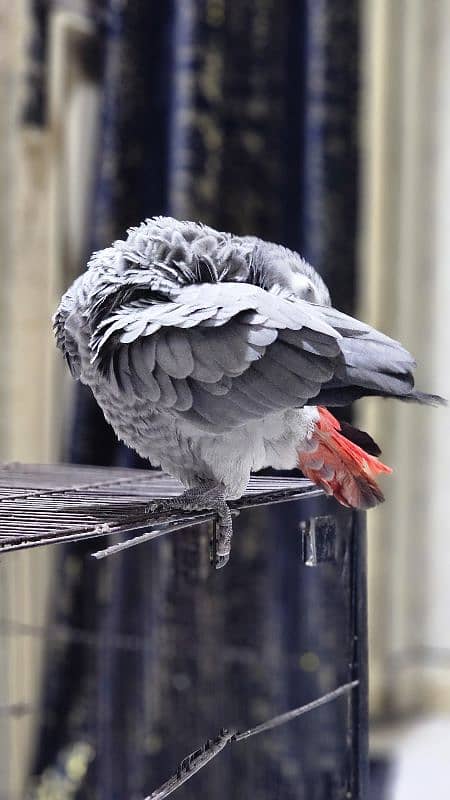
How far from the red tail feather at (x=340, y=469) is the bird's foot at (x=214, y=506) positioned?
0.28 feet

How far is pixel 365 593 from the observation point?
2.82 feet

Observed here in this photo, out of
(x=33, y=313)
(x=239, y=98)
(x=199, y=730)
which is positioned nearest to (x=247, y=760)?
(x=199, y=730)

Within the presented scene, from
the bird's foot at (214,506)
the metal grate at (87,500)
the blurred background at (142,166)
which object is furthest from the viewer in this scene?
the blurred background at (142,166)

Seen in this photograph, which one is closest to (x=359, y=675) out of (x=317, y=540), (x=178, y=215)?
(x=317, y=540)

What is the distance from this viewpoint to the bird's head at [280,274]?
32.3 inches

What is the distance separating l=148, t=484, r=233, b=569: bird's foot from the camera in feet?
2.55

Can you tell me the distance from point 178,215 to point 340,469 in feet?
1.98

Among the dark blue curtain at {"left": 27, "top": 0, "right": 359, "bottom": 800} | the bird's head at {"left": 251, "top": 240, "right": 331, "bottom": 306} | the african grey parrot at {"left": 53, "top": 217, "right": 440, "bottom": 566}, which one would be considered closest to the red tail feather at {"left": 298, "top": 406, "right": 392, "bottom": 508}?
the african grey parrot at {"left": 53, "top": 217, "right": 440, "bottom": 566}

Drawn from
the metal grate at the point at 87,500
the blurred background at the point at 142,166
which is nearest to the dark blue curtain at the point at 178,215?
the blurred background at the point at 142,166

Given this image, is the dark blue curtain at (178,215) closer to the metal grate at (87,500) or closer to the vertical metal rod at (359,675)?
the metal grate at (87,500)

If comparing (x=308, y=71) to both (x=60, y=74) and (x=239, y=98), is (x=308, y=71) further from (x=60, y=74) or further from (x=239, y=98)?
(x=60, y=74)

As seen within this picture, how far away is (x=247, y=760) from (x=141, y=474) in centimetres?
52

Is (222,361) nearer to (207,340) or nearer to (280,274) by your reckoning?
(207,340)

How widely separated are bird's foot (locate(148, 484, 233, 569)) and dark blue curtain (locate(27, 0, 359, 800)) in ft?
1.66
